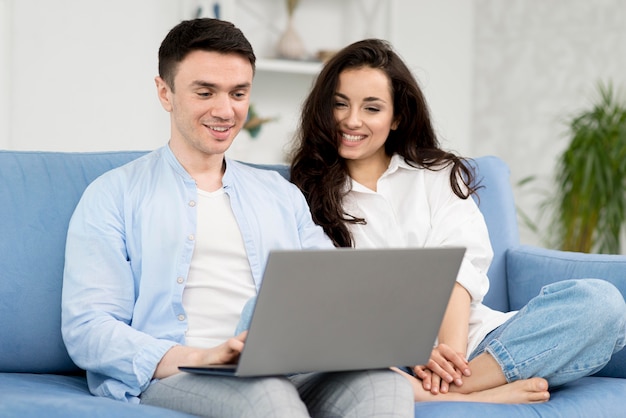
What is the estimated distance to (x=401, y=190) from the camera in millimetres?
2391

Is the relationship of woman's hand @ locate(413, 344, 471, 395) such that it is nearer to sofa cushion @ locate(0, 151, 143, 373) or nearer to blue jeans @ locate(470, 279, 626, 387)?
blue jeans @ locate(470, 279, 626, 387)

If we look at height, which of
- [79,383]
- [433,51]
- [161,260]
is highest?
[433,51]

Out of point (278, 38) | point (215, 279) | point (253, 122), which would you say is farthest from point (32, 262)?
point (278, 38)

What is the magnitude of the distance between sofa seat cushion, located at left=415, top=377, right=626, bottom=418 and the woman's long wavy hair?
591 millimetres

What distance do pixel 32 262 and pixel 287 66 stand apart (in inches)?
94.5

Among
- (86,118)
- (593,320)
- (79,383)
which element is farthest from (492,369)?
(86,118)

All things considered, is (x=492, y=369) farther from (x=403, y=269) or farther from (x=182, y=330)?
(x=182, y=330)

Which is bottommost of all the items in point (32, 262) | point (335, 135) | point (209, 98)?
point (32, 262)

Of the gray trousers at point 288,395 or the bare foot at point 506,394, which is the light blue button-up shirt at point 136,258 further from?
the bare foot at point 506,394

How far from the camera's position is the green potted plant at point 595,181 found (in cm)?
437

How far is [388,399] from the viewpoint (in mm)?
1593

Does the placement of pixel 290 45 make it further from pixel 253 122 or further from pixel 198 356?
pixel 198 356

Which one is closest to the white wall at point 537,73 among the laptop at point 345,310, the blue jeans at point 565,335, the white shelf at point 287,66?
the white shelf at point 287,66

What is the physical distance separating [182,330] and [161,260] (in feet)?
0.51
